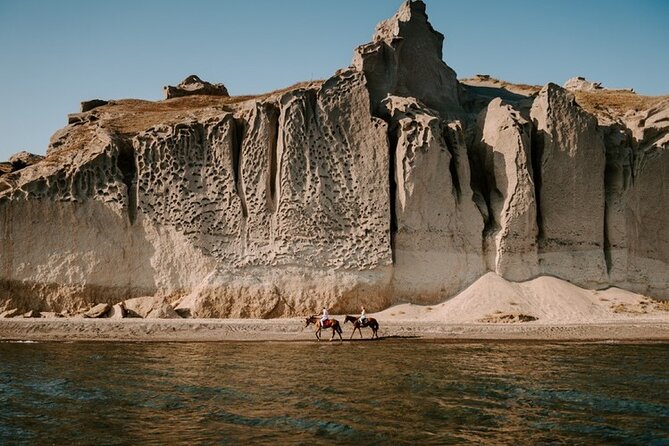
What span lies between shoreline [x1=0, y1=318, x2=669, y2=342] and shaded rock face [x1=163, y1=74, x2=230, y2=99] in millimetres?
14299

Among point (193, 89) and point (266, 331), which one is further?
point (193, 89)

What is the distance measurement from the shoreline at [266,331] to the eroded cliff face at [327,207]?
2.20 meters

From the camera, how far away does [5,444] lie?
7223mm

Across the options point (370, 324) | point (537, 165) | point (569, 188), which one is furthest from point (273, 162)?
point (569, 188)

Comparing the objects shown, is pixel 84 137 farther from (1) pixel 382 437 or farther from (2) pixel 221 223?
(1) pixel 382 437

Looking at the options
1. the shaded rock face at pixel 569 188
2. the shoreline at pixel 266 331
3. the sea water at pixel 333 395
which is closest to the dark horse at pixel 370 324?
the shoreline at pixel 266 331

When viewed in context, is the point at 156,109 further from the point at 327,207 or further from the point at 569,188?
the point at 569,188

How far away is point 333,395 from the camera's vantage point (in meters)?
9.59

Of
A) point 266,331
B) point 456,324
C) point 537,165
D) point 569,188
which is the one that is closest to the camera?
point 266,331

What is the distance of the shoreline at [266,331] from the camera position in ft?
53.9

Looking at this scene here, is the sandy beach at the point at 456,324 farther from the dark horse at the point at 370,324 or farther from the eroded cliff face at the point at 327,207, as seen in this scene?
the eroded cliff face at the point at 327,207

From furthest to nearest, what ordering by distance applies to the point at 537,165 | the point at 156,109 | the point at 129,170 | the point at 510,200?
the point at 156,109
the point at 537,165
the point at 510,200
the point at 129,170

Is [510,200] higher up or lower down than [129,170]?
lower down

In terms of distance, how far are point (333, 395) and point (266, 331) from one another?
751 cm
